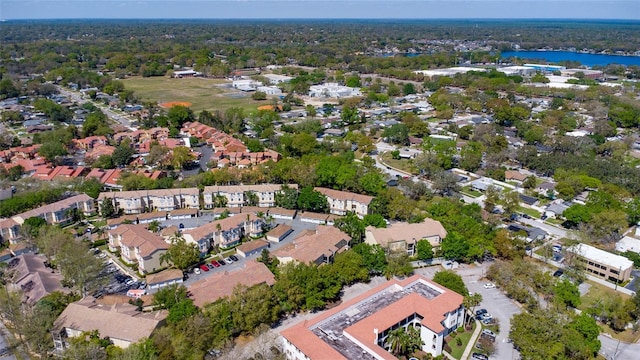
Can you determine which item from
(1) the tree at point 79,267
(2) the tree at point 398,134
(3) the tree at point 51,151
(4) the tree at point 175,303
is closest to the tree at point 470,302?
(4) the tree at point 175,303

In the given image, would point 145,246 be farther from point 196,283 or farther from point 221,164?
point 221,164

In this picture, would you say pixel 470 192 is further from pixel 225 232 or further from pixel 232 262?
pixel 232 262

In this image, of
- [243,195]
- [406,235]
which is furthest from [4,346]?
[406,235]

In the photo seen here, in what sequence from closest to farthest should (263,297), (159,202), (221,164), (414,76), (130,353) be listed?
(130,353) → (263,297) → (159,202) → (221,164) → (414,76)

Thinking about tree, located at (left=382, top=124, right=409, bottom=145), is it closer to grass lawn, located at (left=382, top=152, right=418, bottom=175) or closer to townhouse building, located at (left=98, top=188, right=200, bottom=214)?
grass lawn, located at (left=382, top=152, right=418, bottom=175)

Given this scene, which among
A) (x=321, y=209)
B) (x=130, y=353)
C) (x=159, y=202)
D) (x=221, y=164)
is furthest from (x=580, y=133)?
(x=130, y=353)
